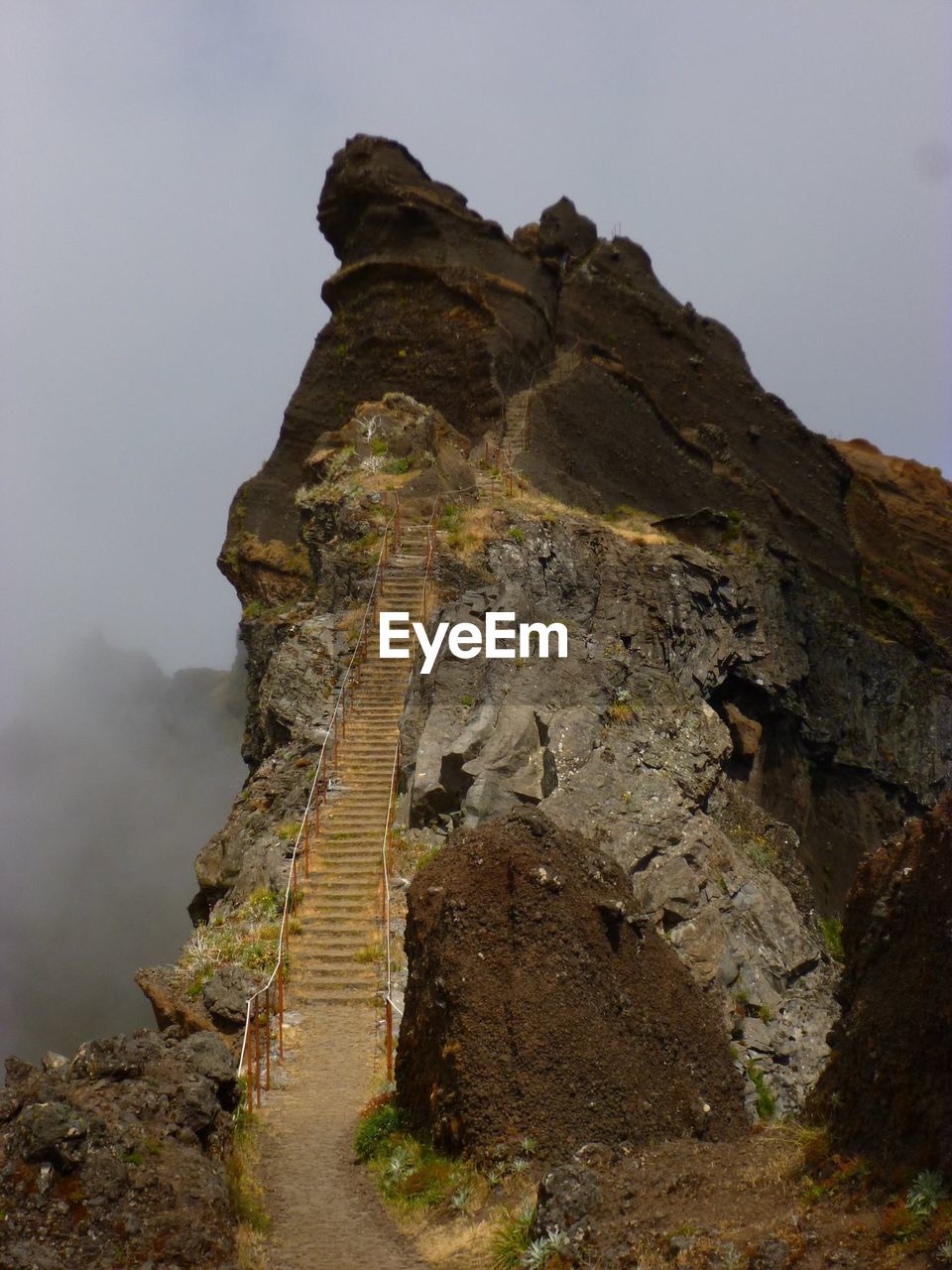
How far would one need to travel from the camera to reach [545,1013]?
9852 mm

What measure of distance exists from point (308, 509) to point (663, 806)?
17812 mm

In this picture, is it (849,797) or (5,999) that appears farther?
(5,999)

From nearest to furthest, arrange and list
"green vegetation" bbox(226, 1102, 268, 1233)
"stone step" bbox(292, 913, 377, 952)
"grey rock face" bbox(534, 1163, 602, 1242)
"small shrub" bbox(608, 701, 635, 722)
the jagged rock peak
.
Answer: "grey rock face" bbox(534, 1163, 602, 1242), "green vegetation" bbox(226, 1102, 268, 1233), "stone step" bbox(292, 913, 377, 952), "small shrub" bbox(608, 701, 635, 722), the jagged rock peak

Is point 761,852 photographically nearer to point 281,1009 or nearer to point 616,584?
point 616,584

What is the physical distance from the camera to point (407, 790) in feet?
65.3

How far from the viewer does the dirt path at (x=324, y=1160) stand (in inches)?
350

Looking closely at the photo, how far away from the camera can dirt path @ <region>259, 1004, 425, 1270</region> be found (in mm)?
8891

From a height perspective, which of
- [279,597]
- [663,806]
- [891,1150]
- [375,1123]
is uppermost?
[279,597]

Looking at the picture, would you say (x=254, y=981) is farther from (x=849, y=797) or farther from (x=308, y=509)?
(x=849, y=797)

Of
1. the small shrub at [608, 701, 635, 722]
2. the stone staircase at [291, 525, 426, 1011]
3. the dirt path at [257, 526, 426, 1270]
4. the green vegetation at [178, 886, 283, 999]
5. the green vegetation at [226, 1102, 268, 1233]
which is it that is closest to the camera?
the green vegetation at [226, 1102, 268, 1233]

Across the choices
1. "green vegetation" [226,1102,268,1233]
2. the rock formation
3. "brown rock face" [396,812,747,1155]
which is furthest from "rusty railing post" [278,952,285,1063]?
the rock formation

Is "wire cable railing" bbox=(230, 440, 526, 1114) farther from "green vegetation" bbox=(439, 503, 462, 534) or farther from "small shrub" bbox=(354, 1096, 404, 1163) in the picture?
"small shrub" bbox=(354, 1096, 404, 1163)

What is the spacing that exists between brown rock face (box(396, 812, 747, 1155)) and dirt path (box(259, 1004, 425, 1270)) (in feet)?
2.84

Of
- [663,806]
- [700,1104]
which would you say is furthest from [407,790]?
[700,1104]
